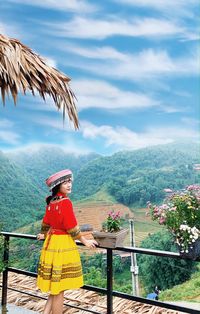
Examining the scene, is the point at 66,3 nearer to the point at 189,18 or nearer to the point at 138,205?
the point at 189,18

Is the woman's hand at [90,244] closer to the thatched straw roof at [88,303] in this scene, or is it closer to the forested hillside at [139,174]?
the thatched straw roof at [88,303]

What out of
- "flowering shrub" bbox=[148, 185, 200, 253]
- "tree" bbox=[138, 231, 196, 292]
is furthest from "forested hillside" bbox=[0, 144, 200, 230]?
"flowering shrub" bbox=[148, 185, 200, 253]

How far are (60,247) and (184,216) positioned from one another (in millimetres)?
676

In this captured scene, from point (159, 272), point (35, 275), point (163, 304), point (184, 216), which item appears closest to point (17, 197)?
point (159, 272)

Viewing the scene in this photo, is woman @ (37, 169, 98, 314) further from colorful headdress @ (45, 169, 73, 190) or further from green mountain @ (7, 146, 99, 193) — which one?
green mountain @ (7, 146, 99, 193)

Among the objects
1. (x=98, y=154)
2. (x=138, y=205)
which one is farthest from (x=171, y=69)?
(x=138, y=205)

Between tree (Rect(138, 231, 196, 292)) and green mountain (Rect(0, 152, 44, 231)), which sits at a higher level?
green mountain (Rect(0, 152, 44, 231))

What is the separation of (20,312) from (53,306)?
34.4 inches

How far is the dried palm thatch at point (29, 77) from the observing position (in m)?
2.78

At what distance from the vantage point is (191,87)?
38219 millimetres

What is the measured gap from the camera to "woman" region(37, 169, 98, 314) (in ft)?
7.61

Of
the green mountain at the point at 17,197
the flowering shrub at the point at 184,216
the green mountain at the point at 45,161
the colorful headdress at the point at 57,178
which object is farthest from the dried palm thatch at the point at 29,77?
the green mountain at the point at 45,161

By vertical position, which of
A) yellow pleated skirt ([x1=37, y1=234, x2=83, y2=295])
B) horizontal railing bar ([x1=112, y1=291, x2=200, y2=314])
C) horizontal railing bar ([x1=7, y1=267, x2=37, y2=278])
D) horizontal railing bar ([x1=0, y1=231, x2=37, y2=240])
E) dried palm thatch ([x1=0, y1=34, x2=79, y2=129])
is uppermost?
dried palm thatch ([x1=0, y1=34, x2=79, y2=129])

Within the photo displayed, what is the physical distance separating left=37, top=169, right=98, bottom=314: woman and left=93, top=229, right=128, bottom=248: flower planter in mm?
52
